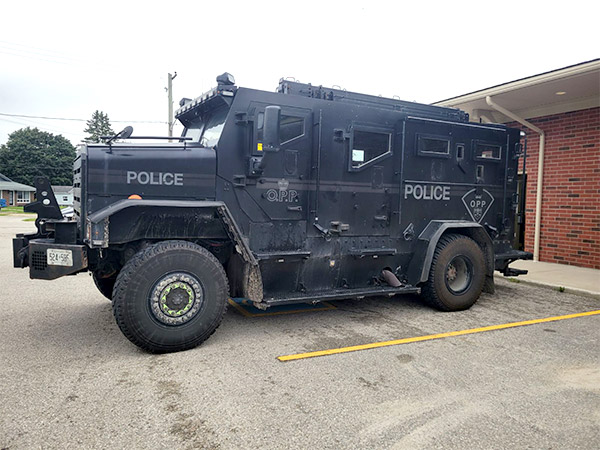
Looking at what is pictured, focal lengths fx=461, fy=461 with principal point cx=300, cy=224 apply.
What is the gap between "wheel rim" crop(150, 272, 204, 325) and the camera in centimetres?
448

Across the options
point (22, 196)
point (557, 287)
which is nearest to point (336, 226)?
point (557, 287)

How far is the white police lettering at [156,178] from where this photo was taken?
4695 millimetres

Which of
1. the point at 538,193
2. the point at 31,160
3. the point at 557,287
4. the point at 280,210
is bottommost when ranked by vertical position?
the point at 557,287

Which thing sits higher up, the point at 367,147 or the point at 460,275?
the point at 367,147

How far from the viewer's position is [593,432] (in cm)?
315

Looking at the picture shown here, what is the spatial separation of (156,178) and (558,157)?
29.4 feet

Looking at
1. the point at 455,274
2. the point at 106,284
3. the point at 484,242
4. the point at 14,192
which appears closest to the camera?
the point at 106,284

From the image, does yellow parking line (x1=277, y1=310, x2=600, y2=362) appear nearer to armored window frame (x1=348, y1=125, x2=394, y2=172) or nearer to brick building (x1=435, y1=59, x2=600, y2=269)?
armored window frame (x1=348, y1=125, x2=394, y2=172)

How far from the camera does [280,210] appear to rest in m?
5.40

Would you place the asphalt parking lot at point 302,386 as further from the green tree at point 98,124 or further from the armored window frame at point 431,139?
the green tree at point 98,124

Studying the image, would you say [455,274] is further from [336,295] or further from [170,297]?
[170,297]

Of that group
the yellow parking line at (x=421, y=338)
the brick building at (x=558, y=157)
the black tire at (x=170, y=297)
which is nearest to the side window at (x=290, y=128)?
the black tire at (x=170, y=297)

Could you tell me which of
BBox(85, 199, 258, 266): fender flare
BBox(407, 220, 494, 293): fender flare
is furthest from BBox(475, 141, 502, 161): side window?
BBox(85, 199, 258, 266): fender flare

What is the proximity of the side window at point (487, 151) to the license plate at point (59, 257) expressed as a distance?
5.47 metres
